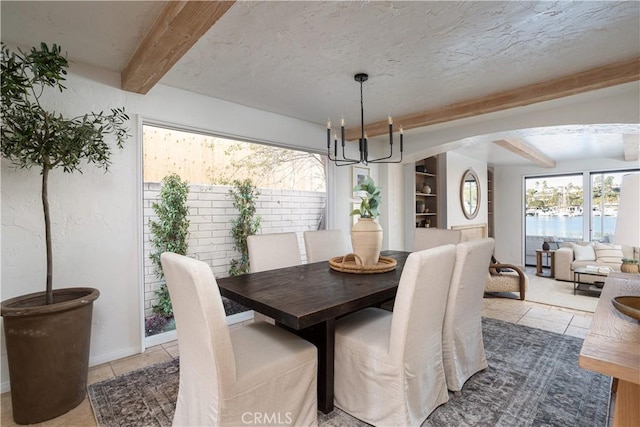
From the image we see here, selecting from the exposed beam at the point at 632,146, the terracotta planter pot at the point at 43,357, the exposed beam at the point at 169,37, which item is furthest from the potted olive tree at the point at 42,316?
the exposed beam at the point at 632,146

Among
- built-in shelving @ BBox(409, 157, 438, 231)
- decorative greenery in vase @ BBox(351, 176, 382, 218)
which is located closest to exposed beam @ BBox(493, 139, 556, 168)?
built-in shelving @ BBox(409, 157, 438, 231)

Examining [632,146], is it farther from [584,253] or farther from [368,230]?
[368,230]

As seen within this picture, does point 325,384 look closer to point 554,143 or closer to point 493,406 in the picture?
point 493,406

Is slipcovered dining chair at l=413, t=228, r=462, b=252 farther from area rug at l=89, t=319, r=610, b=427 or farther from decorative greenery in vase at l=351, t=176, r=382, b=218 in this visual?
decorative greenery in vase at l=351, t=176, r=382, b=218

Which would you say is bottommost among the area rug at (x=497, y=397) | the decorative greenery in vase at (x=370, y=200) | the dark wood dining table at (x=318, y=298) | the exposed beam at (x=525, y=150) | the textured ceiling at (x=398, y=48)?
the area rug at (x=497, y=397)

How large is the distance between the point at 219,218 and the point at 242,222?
0.26m

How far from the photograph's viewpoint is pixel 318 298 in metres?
1.62

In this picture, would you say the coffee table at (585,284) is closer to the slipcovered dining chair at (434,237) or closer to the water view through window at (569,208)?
the water view through window at (569,208)

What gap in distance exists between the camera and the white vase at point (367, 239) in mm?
2295

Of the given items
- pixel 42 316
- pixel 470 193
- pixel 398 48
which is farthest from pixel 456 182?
pixel 42 316

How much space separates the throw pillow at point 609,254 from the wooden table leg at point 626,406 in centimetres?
553

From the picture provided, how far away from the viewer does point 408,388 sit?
5.05 feet

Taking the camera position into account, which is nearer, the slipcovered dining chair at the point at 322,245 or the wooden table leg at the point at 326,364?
the wooden table leg at the point at 326,364

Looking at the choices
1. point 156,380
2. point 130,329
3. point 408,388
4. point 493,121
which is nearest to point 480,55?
point 493,121
